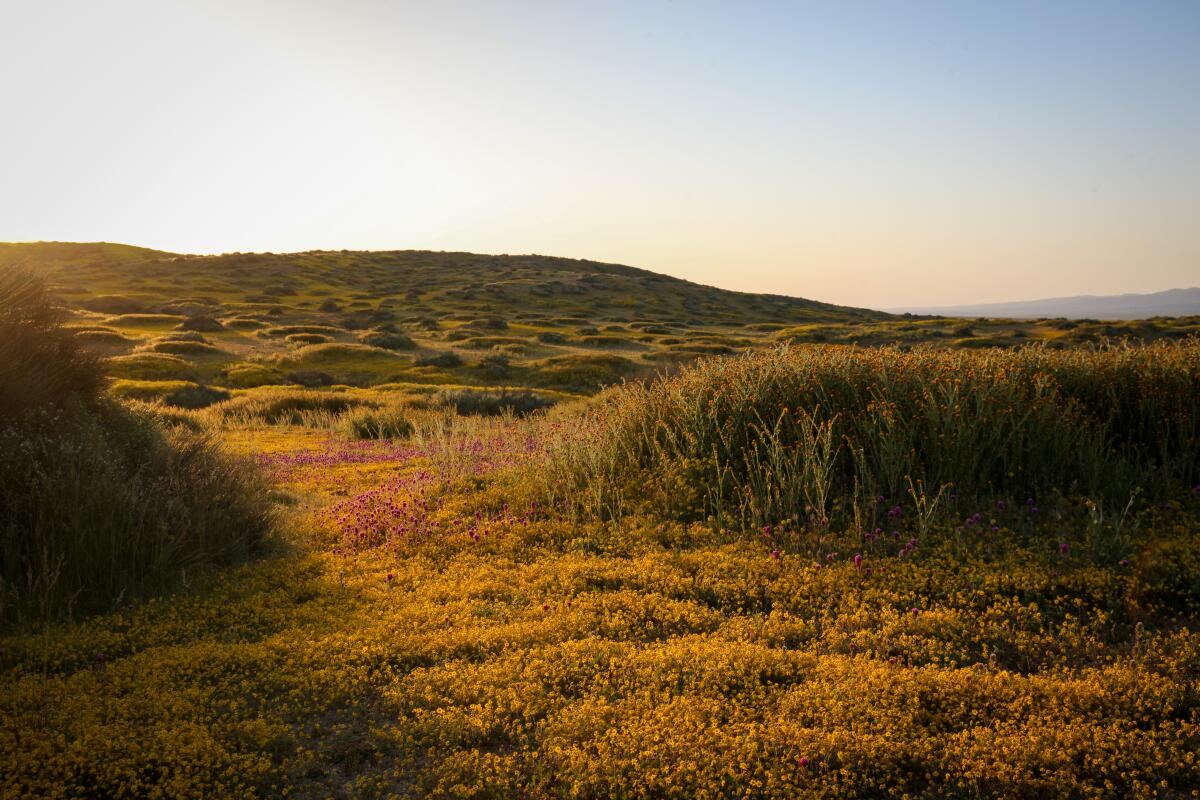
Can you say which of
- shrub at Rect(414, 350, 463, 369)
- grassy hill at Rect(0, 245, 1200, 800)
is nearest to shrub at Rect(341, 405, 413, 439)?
grassy hill at Rect(0, 245, 1200, 800)

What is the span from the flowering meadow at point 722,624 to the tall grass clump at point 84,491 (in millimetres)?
415

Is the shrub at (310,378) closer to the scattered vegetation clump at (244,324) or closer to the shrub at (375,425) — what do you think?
the shrub at (375,425)

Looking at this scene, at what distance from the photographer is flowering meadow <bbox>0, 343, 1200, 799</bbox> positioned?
3850 mm

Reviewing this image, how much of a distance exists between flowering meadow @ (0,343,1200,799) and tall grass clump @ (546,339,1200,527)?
0.17 feet

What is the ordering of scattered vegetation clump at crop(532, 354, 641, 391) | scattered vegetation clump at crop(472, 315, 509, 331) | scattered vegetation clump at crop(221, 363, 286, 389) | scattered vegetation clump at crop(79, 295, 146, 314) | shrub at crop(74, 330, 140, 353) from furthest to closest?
1. scattered vegetation clump at crop(79, 295, 146, 314)
2. scattered vegetation clump at crop(472, 315, 509, 331)
3. shrub at crop(74, 330, 140, 353)
4. scattered vegetation clump at crop(532, 354, 641, 391)
5. scattered vegetation clump at crop(221, 363, 286, 389)

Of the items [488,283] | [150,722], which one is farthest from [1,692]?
[488,283]

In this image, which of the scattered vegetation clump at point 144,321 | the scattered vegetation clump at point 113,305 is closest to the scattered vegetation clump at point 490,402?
the scattered vegetation clump at point 144,321

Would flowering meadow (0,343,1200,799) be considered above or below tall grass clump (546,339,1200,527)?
below

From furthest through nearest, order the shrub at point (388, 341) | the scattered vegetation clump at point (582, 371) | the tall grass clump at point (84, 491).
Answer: the shrub at point (388, 341)
the scattered vegetation clump at point (582, 371)
the tall grass clump at point (84, 491)

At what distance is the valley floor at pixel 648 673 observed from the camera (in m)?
3.79

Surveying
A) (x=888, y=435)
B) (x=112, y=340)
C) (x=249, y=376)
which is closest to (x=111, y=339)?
(x=112, y=340)

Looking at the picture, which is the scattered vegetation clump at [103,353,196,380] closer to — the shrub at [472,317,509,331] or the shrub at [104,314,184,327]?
the shrub at [104,314,184,327]

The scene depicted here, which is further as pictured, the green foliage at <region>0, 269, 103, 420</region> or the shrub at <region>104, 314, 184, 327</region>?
the shrub at <region>104, 314, 184, 327</region>

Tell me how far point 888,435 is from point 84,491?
7892mm
